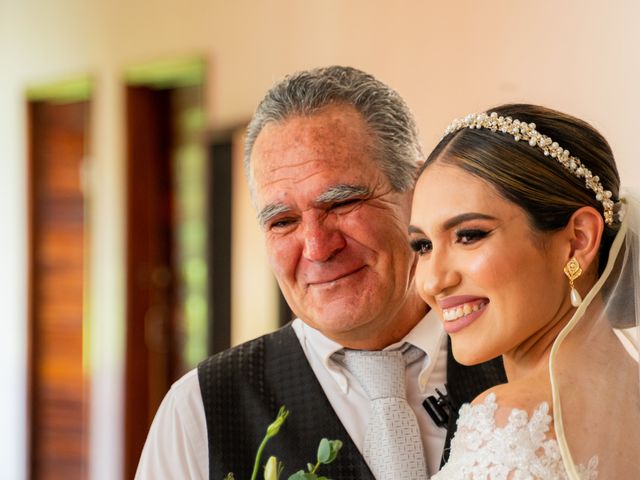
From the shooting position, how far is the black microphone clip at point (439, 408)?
1.95m

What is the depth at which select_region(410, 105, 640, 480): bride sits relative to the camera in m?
1.36

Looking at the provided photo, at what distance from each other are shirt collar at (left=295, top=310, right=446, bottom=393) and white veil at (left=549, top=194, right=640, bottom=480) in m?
0.55

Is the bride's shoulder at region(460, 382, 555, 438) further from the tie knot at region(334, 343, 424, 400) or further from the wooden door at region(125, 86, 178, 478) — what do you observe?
the wooden door at region(125, 86, 178, 478)

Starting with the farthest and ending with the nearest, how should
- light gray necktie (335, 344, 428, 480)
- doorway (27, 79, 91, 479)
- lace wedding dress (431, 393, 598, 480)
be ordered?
doorway (27, 79, 91, 479), light gray necktie (335, 344, 428, 480), lace wedding dress (431, 393, 598, 480)

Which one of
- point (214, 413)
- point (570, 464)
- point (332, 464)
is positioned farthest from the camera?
point (214, 413)

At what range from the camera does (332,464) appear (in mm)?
1905

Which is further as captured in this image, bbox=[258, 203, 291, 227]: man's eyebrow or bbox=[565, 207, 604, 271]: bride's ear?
bbox=[258, 203, 291, 227]: man's eyebrow

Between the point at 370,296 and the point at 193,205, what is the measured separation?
13.3 ft

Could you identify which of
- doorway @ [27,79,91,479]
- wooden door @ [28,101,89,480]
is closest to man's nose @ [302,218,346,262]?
doorway @ [27,79,91,479]

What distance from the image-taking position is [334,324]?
6.46ft

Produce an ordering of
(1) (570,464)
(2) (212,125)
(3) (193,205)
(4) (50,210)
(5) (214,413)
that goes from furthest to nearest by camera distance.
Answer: (4) (50,210) → (3) (193,205) → (2) (212,125) → (5) (214,413) → (1) (570,464)

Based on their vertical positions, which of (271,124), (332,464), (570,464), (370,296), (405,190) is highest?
(271,124)

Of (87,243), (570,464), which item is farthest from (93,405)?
(570,464)

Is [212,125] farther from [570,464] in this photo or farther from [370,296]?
[570,464]
